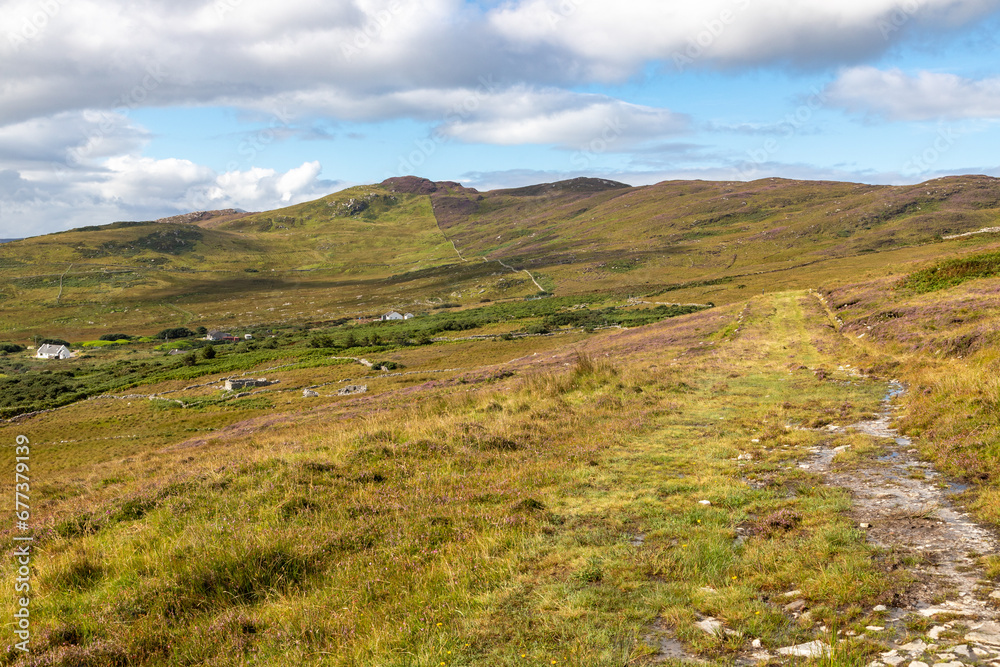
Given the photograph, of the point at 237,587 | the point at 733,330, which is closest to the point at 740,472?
the point at 237,587

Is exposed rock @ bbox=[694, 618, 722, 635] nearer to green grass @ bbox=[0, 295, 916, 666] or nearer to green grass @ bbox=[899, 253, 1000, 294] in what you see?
green grass @ bbox=[0, 295, 916, 666]

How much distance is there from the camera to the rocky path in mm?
5051

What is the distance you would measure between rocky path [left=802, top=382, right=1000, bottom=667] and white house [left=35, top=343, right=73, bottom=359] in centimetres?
12590

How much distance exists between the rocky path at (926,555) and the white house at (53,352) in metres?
126

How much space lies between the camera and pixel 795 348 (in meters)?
28.9

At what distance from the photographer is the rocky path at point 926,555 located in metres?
5.05

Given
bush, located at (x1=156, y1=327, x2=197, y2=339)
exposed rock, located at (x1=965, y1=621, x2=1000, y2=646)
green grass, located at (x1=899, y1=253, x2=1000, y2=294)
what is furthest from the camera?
bush, located at (x1=156, y1=327, x2=197, y2=339)

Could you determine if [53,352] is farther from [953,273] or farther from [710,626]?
[953,273]

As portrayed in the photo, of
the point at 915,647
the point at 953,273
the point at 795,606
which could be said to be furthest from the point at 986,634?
the point at 953,273

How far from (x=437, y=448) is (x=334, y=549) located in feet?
17.3

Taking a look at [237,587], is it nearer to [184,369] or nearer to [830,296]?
[830,296]

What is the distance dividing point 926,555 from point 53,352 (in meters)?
131

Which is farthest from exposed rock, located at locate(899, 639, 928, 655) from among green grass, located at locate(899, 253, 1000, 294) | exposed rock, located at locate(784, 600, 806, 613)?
green grass, located at locate(899, 253, 1000, 294)

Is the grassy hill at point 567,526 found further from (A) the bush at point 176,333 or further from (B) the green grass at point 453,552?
(A) the bush at point 176,333
